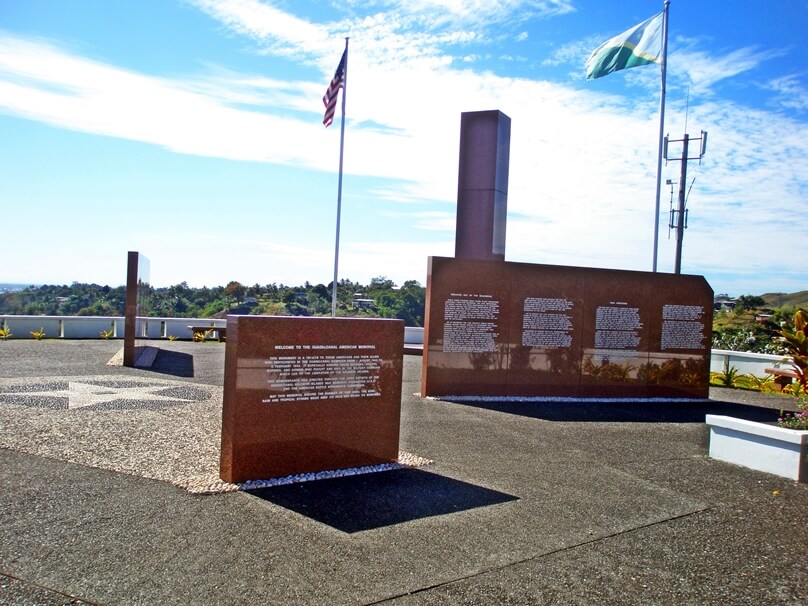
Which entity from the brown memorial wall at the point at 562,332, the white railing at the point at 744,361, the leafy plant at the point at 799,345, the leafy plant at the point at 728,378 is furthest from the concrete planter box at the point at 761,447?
the white railing at the point at 744,361

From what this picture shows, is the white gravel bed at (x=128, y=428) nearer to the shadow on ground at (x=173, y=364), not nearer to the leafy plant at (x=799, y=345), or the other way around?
the shadow on ground at (x=173, y=364)

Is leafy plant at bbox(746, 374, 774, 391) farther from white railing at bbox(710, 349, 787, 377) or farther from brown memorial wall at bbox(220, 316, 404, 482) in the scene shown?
brown memorial wall at bbox(220, 316, 404, 482)

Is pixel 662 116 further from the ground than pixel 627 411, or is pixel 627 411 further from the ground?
pixel 662 116

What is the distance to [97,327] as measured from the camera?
21781 mm

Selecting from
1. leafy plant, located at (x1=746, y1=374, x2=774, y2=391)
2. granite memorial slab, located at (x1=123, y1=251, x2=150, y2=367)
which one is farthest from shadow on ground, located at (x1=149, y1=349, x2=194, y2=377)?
leafy plant, located at (x1=746, y1=374, x2=774, y2=391)

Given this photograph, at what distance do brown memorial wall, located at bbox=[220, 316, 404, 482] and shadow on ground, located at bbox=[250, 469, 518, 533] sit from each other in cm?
32

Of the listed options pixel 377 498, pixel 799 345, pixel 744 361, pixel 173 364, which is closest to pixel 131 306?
pixel 173 364

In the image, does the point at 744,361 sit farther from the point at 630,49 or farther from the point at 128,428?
the point at 128,428

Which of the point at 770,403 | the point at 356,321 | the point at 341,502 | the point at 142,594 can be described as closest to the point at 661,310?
the point at 770,403

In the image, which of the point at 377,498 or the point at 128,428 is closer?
the point at 377,498

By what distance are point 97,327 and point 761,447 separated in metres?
20.2

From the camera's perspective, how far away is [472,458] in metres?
7.17

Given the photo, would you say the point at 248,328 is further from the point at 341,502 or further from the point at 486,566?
the point at 486,566

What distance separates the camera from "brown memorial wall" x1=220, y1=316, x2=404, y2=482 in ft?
19.4
